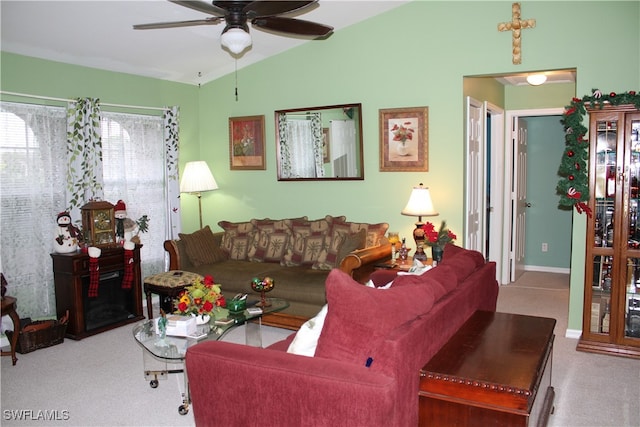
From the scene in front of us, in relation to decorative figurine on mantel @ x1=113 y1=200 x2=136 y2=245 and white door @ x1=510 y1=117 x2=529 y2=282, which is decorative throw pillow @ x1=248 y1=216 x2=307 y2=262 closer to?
decorative figurine on mantel @ x1=113 y1=200 x2=136 y2=245

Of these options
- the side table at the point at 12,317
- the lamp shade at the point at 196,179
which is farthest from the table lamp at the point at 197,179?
the side table at the point at 12,317

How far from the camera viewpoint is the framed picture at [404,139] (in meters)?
5.13

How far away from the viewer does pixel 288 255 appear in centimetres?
529

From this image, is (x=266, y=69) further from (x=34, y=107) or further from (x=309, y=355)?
(x=309, y=355)

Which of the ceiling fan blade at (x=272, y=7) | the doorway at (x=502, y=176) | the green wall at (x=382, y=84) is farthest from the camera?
the doorway at (x=502, y=176)

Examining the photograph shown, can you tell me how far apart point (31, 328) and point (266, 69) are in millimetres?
3489

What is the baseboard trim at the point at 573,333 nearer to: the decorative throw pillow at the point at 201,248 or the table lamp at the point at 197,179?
the decorative throw pillow at the point at 201,248

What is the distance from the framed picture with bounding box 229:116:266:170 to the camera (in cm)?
607

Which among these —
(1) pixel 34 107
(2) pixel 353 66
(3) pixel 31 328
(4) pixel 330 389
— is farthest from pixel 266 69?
(4) pixel 330 389

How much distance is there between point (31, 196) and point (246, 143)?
233cm

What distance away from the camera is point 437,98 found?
5062 mm

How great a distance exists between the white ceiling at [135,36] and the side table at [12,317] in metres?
2.10

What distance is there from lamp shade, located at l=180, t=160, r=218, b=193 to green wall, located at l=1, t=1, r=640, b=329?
12.7 inches

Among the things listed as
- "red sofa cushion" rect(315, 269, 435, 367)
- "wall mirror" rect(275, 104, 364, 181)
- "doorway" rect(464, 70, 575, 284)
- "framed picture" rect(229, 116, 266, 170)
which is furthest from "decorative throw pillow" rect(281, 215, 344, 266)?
"red sofa cushion" rect(315, 269, 435, 367)
